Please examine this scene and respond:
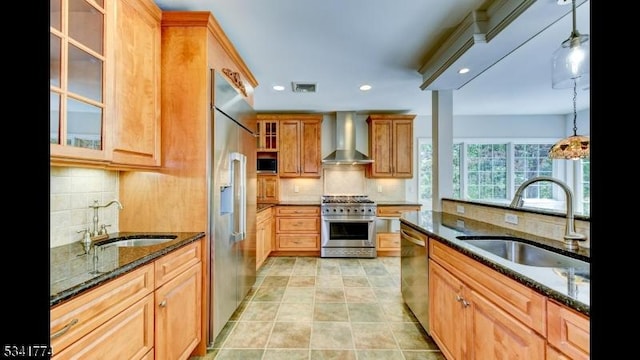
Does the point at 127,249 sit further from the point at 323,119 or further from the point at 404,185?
the point at 404,185

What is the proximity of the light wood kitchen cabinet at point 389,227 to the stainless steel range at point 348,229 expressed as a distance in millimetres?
122

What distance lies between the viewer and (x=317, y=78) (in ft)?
11.6

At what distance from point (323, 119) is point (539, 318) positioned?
4.65 m

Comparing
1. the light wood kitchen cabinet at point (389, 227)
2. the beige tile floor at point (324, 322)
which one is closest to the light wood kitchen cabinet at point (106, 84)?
the beige tile floor at point (324, 322)

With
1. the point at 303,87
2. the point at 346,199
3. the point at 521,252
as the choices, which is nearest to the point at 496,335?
the point at 521,252

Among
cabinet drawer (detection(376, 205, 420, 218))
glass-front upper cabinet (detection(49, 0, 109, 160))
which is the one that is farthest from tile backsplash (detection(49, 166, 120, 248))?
cabinet drawer (detection(376, 205, 420, 218))

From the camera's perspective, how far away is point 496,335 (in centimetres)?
Result: 133

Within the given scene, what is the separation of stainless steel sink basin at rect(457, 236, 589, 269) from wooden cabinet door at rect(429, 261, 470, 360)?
311 mm

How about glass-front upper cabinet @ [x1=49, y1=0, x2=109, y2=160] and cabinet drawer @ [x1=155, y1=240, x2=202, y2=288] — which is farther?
cabinet drawer @ [x1=155, y1=240, x2=202, y2=288]

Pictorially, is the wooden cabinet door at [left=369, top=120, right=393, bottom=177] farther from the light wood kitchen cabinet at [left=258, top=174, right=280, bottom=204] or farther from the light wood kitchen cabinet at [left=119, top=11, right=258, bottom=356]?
the light wood kitchen cabinet at [left=119, top=11, right=258, bottom=356]

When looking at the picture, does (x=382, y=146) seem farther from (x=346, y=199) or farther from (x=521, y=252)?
(x=521, y=252)

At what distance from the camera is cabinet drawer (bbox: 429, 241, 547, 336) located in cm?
109
